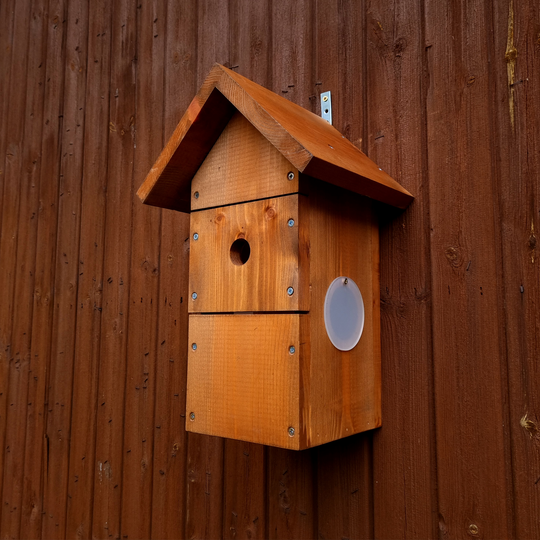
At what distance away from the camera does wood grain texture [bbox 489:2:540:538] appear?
3.85 feet

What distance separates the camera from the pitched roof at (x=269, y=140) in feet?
3.57

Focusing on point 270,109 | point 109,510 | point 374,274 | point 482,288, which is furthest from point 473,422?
point 109,510

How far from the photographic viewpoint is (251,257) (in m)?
1.19

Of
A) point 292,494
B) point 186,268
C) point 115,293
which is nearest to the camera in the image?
point 292,494

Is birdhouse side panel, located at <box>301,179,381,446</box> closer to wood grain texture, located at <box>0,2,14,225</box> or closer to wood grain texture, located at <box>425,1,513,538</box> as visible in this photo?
wood grain texture, located at <box>425,1,513,538</box>

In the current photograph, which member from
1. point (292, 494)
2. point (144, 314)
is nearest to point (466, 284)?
point (292, 494)

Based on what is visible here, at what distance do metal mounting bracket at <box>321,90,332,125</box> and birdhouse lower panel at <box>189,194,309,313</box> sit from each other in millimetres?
467

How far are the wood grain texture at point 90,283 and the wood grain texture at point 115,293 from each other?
0.09 feet

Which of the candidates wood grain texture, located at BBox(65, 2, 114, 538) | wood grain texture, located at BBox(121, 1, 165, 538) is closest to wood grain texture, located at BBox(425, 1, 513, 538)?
wood grain texture, located at BBox(121, 1, 165, 538)

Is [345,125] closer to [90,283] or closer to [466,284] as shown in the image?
[466,284]

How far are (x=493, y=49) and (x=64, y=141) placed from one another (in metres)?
1.61

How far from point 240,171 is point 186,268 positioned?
0.62 metres

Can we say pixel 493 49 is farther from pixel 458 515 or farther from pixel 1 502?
pixel 1 502

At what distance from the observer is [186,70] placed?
1.88 m
